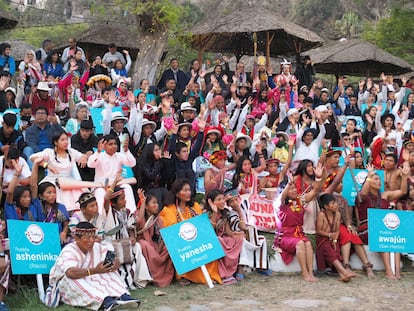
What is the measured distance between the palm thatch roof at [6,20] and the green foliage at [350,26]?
941 inches

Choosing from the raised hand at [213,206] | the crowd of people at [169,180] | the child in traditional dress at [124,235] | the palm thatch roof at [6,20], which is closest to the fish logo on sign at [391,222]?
the crowd of people at [169,180]

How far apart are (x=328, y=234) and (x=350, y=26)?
1195 inches

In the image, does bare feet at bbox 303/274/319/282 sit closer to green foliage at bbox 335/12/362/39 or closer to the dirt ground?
the dirt ground

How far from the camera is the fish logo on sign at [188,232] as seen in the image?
21.2 feet

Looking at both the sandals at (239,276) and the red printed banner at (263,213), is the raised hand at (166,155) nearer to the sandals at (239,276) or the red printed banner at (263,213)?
the red printed banner at (263,213)

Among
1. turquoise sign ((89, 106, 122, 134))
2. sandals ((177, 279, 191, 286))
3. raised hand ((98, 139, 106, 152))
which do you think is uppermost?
turquoise sign ((89, 106, 122, 134))

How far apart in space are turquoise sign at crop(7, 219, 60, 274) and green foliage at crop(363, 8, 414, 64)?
20161 mm

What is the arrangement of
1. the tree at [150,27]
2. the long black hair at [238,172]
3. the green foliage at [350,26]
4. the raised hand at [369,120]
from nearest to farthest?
1. the long black hair at [238,172]
2. the raised hand at [369,120]
3. the tree at [150,27]
4. the green foliage at [350,26]

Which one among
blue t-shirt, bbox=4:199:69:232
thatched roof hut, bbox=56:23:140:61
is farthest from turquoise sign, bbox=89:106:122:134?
thatched roof hut, bbox=56:23:140:61

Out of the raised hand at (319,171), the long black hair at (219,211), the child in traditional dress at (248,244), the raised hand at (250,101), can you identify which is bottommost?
the child in traditional dress at (248,244)

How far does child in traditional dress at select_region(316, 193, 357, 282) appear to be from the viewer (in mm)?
6980

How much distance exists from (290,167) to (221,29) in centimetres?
699

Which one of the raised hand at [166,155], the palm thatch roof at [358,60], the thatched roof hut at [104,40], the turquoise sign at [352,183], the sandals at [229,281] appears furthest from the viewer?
the thatched roof hut at [104,40]

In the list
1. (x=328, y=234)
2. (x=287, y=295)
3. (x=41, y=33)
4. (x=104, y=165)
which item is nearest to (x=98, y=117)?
(x=104, y=165)
